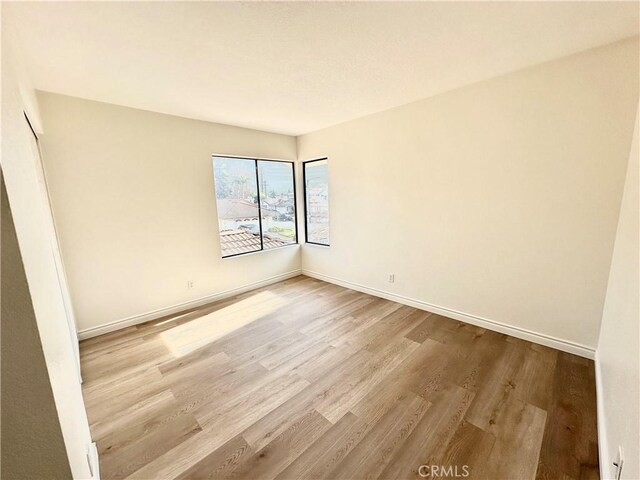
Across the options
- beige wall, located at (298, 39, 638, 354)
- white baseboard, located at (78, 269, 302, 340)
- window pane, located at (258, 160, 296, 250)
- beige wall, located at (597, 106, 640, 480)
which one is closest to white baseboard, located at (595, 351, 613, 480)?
beige wall, located at (597, 106, 640, 480)

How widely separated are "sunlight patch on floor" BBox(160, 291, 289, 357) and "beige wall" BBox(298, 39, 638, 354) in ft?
5.37

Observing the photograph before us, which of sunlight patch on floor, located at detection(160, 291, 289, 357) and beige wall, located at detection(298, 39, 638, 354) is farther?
sunlight patch on floor, located at detection(160, 291, 289, 357)

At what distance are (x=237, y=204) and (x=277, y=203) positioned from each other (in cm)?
75

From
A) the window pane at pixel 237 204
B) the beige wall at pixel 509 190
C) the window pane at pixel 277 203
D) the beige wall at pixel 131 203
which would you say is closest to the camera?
the beige wall at pixel 509 190

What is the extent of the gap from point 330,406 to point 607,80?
3.15m

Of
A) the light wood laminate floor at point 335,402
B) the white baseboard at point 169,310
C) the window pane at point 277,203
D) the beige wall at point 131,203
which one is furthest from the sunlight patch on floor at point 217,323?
the window pane at point 277,203

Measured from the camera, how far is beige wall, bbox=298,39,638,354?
201 centimetres

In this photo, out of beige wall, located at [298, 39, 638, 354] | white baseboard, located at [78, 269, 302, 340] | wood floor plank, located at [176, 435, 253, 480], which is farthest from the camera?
white baseboard, located at [78, 269, 302, 340]

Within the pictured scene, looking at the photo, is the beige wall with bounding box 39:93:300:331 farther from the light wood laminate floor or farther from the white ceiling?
the light wood laminate floor

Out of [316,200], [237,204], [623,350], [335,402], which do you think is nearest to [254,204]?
[237,204]

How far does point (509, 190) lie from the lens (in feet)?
8.09

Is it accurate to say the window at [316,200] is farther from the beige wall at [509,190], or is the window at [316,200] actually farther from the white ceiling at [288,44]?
the white ceiling at [288,44]

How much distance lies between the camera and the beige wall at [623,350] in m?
1.08

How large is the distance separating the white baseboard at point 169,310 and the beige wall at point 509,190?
189 cm
